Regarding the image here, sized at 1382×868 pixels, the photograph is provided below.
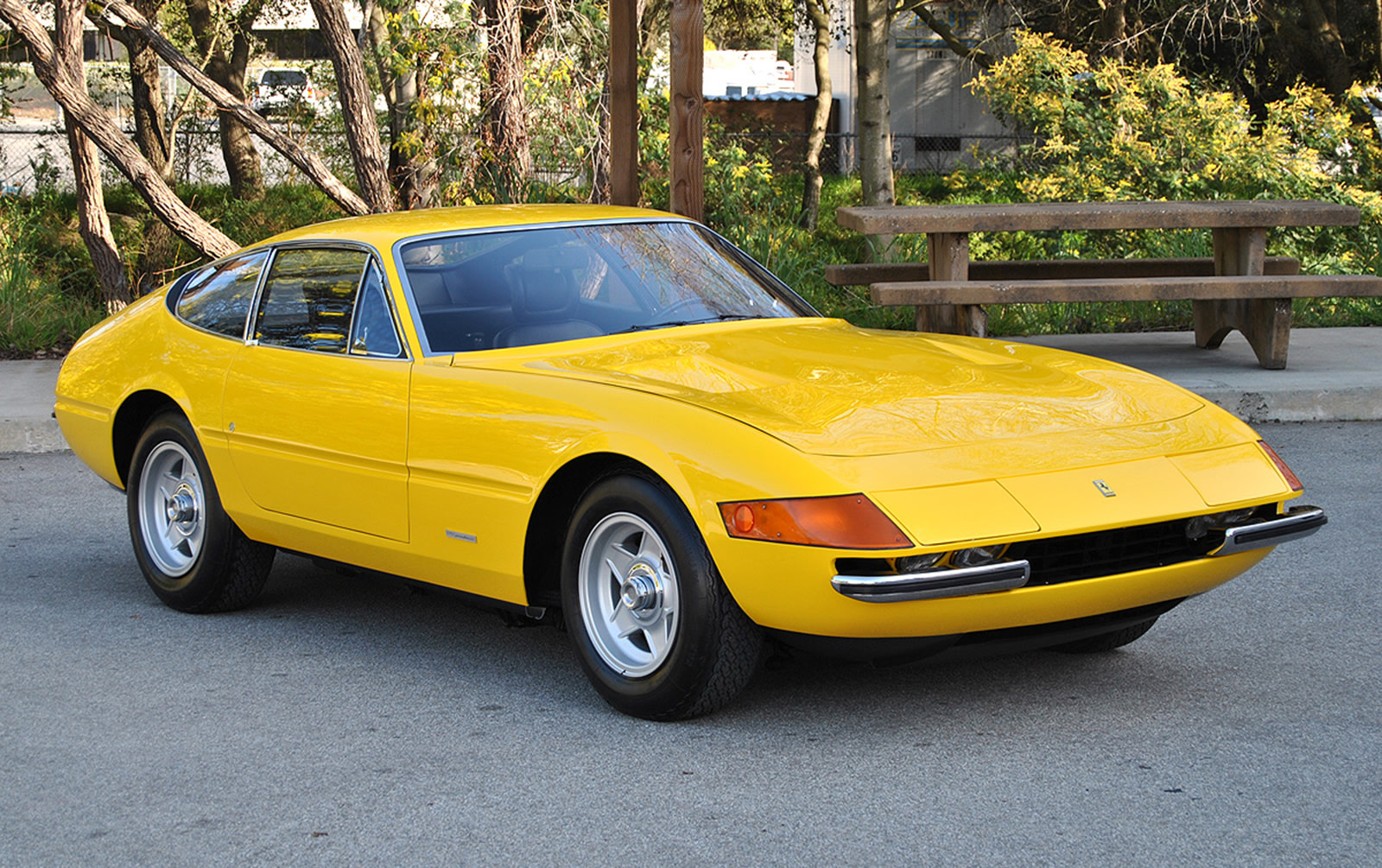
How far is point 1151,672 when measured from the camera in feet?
14.1

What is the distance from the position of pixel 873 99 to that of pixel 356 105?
844 centimetres

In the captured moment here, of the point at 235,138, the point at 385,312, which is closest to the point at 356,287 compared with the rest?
the point at 385,312

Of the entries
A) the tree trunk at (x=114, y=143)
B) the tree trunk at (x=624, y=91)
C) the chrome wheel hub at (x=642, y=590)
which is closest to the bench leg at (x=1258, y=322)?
the tree trunk at (x=624, y=91)

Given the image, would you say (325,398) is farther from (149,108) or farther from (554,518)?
(149,108)

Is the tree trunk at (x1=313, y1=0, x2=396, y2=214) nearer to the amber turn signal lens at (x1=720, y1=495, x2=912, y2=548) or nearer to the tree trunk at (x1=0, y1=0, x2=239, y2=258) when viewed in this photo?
the tree trunk at (x1=0, y1=0, x2=239, y2=258)

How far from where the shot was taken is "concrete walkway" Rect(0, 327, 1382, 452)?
28.6 feet

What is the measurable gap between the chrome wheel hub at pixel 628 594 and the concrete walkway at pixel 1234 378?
5.68m

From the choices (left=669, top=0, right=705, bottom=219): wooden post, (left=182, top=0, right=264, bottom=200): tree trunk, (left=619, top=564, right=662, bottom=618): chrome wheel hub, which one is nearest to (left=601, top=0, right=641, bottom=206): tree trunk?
(left=669, top=0, right=705, bottom=219): wooden post

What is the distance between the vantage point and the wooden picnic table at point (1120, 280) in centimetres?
912

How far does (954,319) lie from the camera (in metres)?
9.56

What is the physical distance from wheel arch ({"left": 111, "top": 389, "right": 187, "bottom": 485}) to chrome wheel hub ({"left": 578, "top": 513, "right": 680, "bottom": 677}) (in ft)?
7.19

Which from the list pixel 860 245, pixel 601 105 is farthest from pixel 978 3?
pixel 601 105

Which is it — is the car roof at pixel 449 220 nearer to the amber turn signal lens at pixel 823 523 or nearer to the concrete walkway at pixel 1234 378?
the amber turn signal lens at pixel 823 523

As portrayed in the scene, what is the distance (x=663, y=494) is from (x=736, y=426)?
266mm
